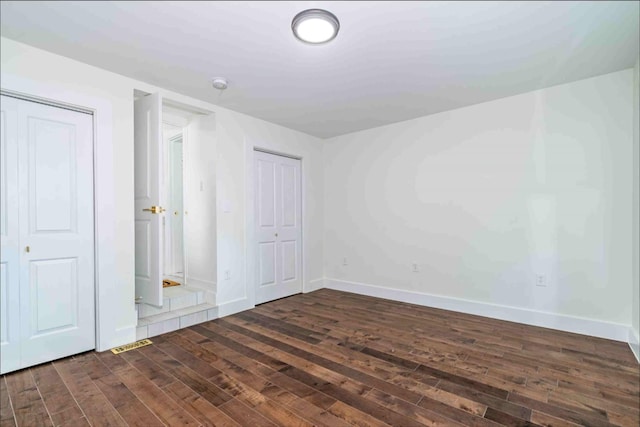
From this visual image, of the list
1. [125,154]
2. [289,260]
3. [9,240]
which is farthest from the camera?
[289,260]

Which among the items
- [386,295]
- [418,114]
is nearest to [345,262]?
[386,295]

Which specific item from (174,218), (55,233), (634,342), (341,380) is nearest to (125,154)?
(55,233)

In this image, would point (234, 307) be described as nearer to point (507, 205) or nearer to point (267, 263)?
point (267, 263)

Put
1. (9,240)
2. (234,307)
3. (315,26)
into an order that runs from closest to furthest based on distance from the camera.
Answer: (315,26) → (9,240) → (234,307)

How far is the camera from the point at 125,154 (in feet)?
9.14

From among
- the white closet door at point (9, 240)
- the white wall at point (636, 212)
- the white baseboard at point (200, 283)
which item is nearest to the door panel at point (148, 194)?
the white baseboard at point (200, 283)

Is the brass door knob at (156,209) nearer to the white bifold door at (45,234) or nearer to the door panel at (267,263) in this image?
the white bifold door at (45,234)

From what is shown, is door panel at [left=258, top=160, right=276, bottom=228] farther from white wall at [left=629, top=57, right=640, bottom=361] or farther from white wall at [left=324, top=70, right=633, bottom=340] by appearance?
white wall at [left=629, top=57, right=640, bottom=361]

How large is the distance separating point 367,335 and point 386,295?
4.67 feet

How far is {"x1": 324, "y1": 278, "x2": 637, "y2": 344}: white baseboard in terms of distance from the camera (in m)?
2.84

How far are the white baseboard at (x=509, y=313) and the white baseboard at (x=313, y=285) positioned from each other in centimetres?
56

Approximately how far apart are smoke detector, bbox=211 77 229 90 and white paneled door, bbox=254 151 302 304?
4.02ft

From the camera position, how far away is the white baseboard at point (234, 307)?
3535mm

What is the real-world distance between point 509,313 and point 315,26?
137 inches
